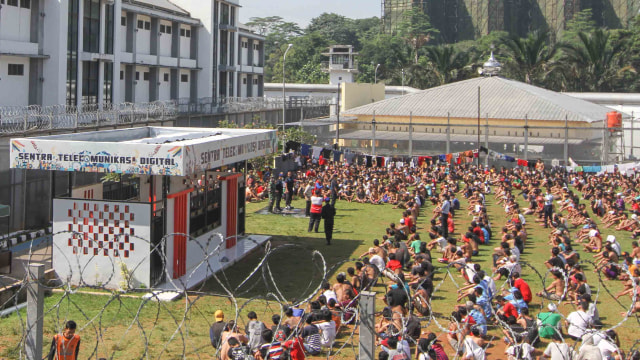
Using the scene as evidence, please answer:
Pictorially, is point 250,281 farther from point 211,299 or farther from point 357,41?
point 357,41

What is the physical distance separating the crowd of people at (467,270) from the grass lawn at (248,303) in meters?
0.30

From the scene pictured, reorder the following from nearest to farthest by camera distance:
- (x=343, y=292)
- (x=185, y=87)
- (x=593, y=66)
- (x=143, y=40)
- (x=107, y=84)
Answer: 1. (x=343, y=292)
2. (x=107, y=84)
3. (x=143, y=40)
4. (x=185, y=87)
5. (x=593, y=66)

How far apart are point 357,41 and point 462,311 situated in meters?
137

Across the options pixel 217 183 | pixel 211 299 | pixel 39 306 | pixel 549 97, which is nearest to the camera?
pixel 39 306

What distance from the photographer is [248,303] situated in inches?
572

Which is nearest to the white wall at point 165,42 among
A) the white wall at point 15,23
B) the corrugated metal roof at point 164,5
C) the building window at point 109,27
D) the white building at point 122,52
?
the white building at point 122,52

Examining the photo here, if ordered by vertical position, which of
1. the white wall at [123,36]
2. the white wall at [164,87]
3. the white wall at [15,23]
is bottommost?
the white wall at [164,87]

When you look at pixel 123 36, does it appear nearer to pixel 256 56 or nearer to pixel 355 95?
pixel 256 56

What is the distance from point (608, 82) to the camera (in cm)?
7762

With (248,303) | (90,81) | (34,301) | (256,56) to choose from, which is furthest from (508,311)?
(256,56)

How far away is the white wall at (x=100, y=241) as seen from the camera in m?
16.2

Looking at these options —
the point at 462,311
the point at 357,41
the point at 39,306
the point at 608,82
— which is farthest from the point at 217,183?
the point at 357,41

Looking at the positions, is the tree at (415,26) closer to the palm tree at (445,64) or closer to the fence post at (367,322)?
the palm tree at (445,64)

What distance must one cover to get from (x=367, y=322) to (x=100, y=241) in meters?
10.2
